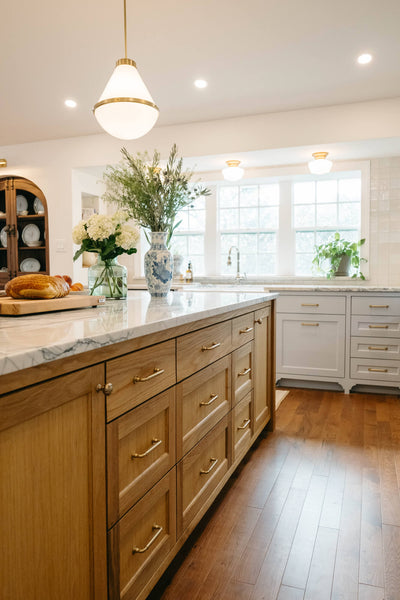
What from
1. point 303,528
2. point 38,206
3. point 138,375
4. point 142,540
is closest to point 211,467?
point 303,528

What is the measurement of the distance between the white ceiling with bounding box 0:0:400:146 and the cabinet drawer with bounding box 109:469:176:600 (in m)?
2.73

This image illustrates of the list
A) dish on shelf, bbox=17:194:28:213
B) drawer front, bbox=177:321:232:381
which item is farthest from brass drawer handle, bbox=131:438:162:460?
dish on shelf, bbox=17:194:28:213

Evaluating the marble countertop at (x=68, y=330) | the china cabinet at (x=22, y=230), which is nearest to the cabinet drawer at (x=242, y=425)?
the marble countertop at (x=68, y=330)

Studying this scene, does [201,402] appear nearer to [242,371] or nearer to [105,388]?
[242,371]

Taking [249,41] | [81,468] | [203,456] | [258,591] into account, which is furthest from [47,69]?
[258,591]

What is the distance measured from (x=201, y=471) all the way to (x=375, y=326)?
2.62 m

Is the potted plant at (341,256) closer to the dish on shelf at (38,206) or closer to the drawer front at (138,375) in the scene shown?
the dish on shelf at (38,206)

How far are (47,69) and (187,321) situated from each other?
3.03 meters

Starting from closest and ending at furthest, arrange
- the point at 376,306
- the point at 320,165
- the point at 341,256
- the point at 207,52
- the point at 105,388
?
the point at 105,388 < the point at 207,52 < the point at 376,306 < the point at 320,165 < the point at 341,256

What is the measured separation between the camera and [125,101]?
221 cm

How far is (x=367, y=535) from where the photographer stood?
5.61 feet

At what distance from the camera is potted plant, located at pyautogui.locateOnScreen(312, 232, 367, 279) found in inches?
181

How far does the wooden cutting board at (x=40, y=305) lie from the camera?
129 cm

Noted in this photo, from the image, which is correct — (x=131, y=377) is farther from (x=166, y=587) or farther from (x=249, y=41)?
(x=249, y=41)
